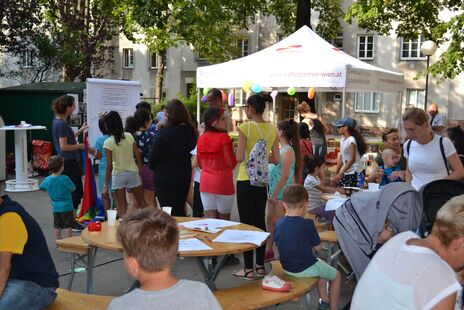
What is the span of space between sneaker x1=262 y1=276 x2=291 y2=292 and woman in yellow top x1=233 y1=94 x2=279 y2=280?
1.43 metres

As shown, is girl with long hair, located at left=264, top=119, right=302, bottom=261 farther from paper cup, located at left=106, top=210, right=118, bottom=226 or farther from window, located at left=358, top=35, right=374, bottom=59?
window, located at left=358, top=35, right=374, bottom=59

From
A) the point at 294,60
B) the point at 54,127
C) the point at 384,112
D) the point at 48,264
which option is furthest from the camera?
the point at 384,112

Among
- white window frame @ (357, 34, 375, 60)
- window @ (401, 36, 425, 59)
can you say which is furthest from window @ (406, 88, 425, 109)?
white window frame @ (357, 34, 375, 60)

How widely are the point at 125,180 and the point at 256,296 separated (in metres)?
3.73

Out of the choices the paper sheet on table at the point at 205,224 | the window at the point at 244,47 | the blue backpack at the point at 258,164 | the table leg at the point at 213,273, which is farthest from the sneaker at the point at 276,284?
the window at the point at 244,47

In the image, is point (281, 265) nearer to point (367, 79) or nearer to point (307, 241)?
point (307, 241)

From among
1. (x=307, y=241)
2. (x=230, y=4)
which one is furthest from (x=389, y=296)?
(x=230, y=4)

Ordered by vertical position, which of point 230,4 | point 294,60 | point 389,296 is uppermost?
point 230,4

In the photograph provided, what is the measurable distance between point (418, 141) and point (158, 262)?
3827 mm

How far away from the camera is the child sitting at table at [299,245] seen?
4.37 meters

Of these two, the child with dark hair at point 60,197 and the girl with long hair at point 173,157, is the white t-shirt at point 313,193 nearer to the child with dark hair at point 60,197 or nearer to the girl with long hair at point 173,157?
the girl with long hair at point 173,157

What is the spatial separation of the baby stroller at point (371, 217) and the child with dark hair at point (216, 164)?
168 centimetres

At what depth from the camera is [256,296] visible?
157 inches

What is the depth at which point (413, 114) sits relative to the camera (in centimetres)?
534
